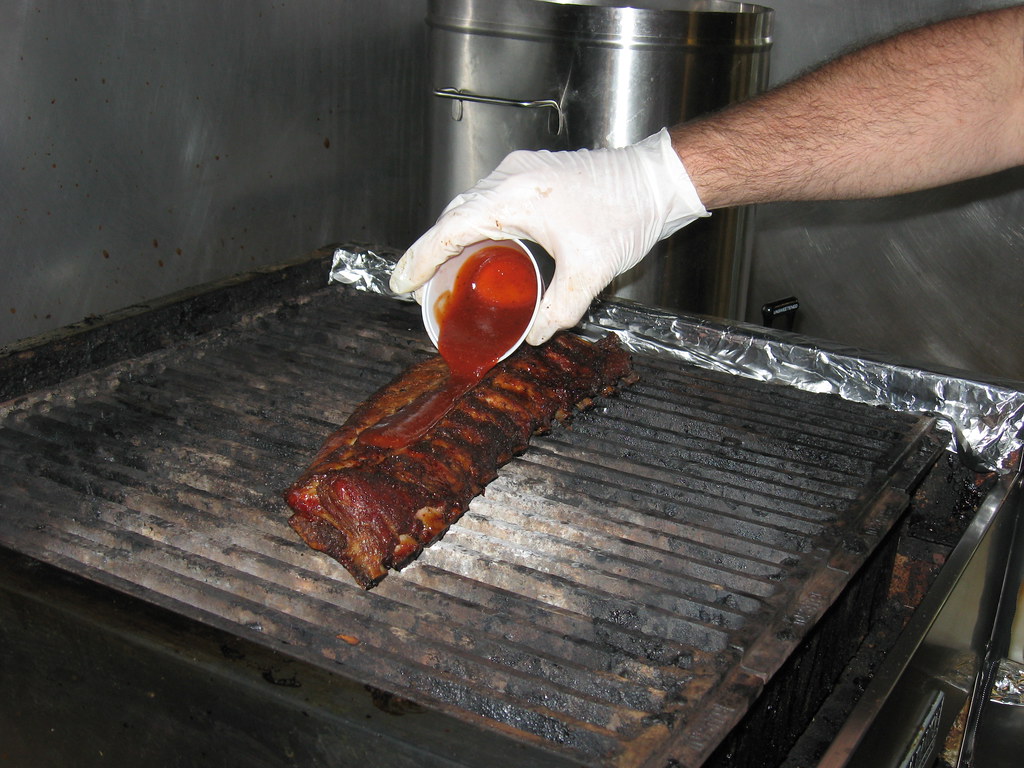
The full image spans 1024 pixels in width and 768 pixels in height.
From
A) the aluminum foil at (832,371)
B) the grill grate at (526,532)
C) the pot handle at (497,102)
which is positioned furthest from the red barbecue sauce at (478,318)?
the pot handle at (497,102)

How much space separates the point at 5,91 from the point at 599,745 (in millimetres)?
2638

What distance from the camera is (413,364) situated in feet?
9.93

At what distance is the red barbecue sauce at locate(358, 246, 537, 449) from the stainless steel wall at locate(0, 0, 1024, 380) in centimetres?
150

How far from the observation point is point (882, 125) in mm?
2617

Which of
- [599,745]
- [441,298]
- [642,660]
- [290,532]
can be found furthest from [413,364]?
[599,745]

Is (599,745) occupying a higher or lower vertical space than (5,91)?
lower

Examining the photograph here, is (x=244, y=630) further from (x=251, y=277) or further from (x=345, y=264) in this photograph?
(x=345, y=264)

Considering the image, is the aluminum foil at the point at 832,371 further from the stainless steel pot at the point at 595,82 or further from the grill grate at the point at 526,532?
the stainless steel pot at the point at 595,82

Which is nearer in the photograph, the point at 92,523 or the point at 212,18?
the point at 92,523

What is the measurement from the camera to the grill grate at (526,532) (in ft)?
6.12

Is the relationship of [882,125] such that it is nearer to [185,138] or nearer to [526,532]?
[526,532]

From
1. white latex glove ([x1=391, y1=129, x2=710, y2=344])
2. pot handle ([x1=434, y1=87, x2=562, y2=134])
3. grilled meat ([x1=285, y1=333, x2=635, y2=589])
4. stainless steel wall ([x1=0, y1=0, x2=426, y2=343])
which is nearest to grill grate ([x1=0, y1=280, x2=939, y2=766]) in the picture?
grilled meat ([x1=285, y1=333, x2=635, y2=589])

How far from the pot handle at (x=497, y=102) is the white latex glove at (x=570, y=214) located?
1.26m

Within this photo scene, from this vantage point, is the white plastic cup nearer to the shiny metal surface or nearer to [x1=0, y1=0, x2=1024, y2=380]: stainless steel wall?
the shiny metal surface
